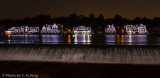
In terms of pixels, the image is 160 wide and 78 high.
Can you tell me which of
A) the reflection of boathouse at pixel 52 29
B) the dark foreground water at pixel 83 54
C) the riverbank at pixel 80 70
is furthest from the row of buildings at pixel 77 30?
the riverbank at pixel 80 70

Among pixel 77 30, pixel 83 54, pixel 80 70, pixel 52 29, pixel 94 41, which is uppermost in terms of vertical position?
pixel 52 29

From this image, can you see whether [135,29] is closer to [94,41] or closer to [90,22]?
[90,22]

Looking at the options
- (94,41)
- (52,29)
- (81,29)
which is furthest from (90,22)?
(94,41)

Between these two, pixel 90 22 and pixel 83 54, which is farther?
pixel 90 22

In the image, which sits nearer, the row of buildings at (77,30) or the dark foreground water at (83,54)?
the dark foreground water at (83,54)

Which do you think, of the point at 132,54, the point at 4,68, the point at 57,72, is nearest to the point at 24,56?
the point at 4,68

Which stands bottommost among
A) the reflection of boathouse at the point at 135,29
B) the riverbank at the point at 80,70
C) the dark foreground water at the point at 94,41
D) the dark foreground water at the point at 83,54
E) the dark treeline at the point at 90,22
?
the riverbank at the point at 80,70

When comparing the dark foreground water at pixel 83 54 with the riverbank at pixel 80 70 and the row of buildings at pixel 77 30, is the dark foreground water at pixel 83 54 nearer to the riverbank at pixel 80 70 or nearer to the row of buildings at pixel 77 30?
the riverbank at pixel 80 70

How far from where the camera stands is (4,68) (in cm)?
1158

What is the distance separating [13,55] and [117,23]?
7406 cm

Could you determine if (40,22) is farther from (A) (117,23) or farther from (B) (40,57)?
(B) (40,57)

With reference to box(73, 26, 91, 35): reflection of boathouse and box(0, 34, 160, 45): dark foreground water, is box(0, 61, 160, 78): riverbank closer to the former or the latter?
box(0, 34, 160, 45): dark foreground water

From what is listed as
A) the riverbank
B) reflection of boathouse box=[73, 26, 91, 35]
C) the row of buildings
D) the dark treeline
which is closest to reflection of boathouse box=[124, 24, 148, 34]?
the row of buildings

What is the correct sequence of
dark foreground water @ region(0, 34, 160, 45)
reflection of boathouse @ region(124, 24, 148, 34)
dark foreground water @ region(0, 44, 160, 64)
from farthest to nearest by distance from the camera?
reflection of boathouse @ region(124, 24, 148, 34), dark foreground water @ region(0, 34, 160, 45), dark foreground water @ region(0, 44, 160, 64)
